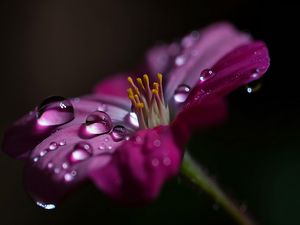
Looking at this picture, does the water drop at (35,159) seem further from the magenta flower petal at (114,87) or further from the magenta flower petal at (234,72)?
the magenta flower petal at (114,87)

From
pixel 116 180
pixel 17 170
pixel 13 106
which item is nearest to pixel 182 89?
pixel 116 180

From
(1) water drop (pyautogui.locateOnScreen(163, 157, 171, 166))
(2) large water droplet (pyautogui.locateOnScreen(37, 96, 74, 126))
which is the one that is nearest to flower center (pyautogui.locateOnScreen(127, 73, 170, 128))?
(2) large water droplet (pyautogui.locateOnScreen(37, 96, 74, 126))

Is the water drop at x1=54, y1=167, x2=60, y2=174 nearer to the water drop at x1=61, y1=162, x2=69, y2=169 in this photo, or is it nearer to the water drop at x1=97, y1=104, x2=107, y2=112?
the water drop at x1=61, y1=162, x2=69, y2=169

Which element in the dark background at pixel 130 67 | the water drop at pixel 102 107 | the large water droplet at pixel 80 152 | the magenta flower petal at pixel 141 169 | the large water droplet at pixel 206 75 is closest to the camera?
the magenta flower petal at pixel 141 169

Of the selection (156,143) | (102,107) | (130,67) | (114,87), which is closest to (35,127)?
(102,107)

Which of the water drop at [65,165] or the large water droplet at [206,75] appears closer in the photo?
the water drop at [65,165]

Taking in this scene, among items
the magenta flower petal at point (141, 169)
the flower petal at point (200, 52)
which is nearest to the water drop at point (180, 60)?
the flower petal at point (200, 52)

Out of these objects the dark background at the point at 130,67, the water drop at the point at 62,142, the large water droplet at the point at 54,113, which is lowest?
the dark background at the point at 130,67

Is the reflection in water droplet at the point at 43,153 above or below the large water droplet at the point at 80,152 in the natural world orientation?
above
